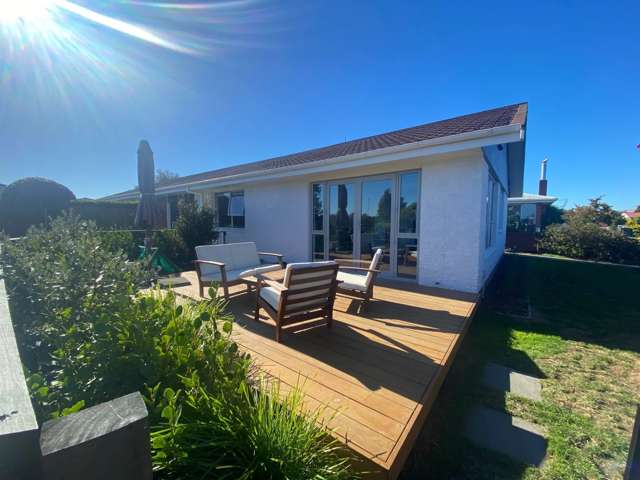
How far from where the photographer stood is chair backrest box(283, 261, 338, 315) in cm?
330

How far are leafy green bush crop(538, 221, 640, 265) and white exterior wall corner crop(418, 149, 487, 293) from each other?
12.0 m

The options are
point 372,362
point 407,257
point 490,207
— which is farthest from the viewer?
point 490,207

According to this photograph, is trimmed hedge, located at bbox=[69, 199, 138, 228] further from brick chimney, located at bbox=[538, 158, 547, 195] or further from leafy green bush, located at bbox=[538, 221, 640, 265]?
brick chimney, located at bbox=[538, 158, 547, 195]

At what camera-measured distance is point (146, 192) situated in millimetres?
8555

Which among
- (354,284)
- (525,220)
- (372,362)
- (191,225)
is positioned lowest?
(372,362)

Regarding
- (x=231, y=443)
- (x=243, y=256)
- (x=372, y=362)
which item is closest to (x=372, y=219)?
(x=243, y=256)

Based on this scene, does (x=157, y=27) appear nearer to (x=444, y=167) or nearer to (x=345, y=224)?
(x=345, y=224)

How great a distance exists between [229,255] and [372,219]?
3.46 m

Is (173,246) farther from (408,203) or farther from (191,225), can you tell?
(408,203)

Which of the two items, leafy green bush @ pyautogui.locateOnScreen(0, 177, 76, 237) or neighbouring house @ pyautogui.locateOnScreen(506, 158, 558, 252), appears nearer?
leafy green bush @ pyautogui.locateOnScreen(0, 177, 76, 237)

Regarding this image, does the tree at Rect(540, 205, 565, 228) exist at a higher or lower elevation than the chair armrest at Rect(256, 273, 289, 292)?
higher

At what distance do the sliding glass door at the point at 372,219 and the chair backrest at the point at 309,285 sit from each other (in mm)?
3465

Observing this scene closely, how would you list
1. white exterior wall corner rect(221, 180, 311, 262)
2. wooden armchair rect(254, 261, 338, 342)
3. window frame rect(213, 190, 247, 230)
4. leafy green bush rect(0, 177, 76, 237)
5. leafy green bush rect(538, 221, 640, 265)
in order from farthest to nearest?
leafy green bush rect(0, 177, 76, 237), leafy green bush rect(538, 221, 640, 265), window frame rect(213, 190, 247, 230), white exterior wall corner rect(221, 180, 311, 262), wooden armchair rect(254, 261, 338, 342)

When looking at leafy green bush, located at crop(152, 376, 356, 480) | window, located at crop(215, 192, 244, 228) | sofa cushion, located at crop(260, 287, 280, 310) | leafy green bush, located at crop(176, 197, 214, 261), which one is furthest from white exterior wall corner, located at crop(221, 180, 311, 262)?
leafy green bush, located at crop(152, 376, 356, 480)
